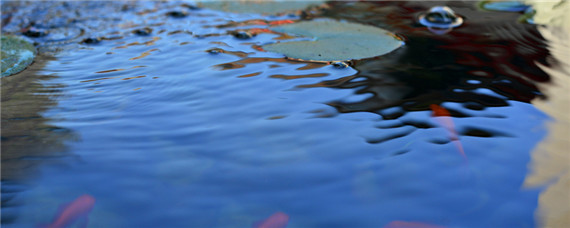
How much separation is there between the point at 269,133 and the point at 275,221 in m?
0.44

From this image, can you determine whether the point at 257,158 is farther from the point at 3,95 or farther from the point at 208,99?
the point at 3,95

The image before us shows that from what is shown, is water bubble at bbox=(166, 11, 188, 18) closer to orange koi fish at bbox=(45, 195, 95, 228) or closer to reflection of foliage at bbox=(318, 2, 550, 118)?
reflection of foliage at bbox=(318, 2, 550, 118)

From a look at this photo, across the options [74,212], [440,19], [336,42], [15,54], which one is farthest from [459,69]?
[15,54]

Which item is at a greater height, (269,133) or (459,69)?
(459,69)

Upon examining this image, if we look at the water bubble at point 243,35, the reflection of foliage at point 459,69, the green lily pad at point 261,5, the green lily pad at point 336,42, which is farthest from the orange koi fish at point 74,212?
the green lily pad at point 261,5

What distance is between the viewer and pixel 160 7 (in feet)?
10.2

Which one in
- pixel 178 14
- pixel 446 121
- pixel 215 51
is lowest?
pixel 446 121

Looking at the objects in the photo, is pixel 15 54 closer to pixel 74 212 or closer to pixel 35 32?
pixel 35 32

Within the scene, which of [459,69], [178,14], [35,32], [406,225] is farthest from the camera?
[178,14]

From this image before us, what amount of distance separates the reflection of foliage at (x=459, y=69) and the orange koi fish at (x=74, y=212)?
3.04ft

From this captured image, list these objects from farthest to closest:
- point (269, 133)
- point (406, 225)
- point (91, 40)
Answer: point (91, 40)
point (269, 133)
point (406, 225)

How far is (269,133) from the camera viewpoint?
146 cm

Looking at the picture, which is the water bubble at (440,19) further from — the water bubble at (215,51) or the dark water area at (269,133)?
the water bubble at (215,51)

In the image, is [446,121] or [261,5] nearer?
[446,121]
